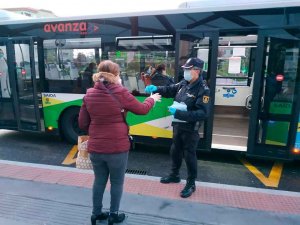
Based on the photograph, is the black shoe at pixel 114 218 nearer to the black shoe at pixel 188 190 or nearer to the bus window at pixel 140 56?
the black shoe at pixel 188 190

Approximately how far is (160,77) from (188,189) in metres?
2.05

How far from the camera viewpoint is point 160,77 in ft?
16.0

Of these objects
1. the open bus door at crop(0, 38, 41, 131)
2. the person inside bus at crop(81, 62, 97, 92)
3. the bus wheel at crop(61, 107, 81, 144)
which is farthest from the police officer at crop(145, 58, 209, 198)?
the open bus door at crop(0, 38, 41, 131)

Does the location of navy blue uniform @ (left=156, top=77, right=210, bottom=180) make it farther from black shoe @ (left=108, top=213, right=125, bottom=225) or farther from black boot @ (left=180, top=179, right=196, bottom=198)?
black shoe @ (left=108, top=213, right=125, bottom=225)

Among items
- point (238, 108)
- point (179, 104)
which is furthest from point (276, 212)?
point (238, 108)

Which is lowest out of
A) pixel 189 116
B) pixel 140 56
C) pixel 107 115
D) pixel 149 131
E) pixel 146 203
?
pixel 146 203

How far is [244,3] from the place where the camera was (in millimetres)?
4473

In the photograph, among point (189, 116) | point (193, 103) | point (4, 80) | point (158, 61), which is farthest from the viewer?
point (4, 80)

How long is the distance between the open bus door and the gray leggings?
12.2ft

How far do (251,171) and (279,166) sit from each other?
0.67 meters

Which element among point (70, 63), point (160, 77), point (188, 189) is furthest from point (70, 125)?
point (188, 189)

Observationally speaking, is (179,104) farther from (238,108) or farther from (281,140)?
(238,108)

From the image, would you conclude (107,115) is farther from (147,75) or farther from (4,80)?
(4,80)

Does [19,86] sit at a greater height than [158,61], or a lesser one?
lesser
